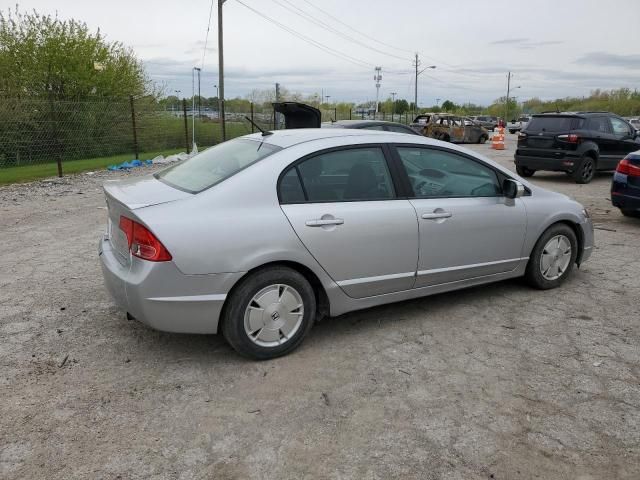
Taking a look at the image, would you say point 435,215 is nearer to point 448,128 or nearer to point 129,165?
point 129,165

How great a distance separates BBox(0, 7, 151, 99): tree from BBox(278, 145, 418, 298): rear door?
1682 centimetres

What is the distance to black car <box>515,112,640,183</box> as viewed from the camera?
12312mm

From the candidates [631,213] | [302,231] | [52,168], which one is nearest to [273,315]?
[302,231]

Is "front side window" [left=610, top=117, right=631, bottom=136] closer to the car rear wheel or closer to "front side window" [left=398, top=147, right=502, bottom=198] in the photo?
the car rear wheel

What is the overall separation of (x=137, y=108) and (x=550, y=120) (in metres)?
13.6

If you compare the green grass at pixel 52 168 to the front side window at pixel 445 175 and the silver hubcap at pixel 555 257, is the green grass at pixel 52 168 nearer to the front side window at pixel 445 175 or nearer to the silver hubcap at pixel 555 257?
the front side window at pixel 445 175

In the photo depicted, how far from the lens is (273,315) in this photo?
3592 mm

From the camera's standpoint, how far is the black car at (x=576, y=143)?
40.4 feet

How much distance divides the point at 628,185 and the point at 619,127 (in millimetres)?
6154

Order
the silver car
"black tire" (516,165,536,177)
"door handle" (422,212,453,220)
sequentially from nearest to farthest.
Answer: the silver car, "door handle" (422,212,453,220), "black tire" (516,165,536,177)

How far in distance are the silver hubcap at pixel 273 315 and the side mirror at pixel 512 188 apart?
211 centimetres

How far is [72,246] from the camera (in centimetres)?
653

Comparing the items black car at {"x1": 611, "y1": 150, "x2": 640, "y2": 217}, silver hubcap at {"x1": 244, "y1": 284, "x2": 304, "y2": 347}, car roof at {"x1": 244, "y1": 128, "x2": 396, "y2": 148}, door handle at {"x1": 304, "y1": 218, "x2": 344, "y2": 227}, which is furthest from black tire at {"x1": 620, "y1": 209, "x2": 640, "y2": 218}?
silver hubcap at {"x1": 244, "y1": 284, "x2": 304, "y2": 347}

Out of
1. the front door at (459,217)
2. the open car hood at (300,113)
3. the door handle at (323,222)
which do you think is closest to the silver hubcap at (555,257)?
the front door at (459,217)
